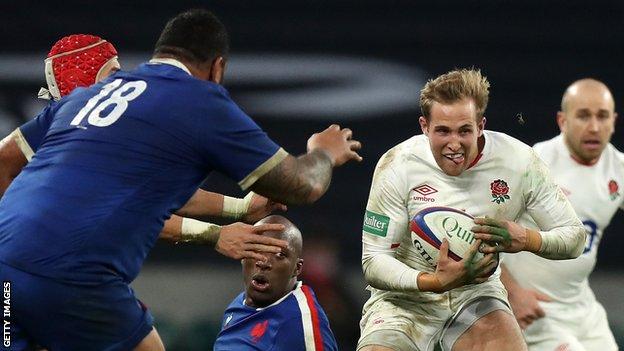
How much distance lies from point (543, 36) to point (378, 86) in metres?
1.30

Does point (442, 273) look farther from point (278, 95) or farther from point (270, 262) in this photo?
point (278, 95)

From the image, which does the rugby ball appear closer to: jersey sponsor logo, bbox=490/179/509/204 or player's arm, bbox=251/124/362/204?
jersey sponsor logo, bbox=490/179/509/204

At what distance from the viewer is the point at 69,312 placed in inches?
162

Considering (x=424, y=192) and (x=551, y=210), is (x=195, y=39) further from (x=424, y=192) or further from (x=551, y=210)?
(x=551, y=210)

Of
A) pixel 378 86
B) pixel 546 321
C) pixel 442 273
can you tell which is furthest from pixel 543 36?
pixel 442 273

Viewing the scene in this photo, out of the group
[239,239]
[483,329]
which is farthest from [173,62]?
[483,329]

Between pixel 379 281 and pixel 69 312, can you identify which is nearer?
pixel 69 312

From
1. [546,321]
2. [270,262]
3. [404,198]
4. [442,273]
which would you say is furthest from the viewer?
[546,321]

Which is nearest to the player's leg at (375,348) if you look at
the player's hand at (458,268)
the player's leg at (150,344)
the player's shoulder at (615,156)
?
the player's hand at (458,268)

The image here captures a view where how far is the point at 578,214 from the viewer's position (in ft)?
23.9

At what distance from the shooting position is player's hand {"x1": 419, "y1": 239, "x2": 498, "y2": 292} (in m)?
4.88

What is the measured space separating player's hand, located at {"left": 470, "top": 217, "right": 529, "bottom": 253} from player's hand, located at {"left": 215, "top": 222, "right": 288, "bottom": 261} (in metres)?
0.78

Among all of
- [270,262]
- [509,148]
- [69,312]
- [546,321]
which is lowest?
[546,321]

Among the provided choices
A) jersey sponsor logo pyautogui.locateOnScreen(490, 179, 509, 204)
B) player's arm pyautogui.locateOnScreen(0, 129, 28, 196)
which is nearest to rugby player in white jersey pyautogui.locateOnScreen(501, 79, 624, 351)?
jersey sponsor logo pyautogui.locateOnScreen(490, 179, 509, 204)
